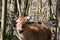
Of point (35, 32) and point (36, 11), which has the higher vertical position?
point (36, 11)

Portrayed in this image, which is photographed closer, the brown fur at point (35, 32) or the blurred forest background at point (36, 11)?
the brown fur at point (35, 32)

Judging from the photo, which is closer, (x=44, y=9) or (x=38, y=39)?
(x=38, y=39)

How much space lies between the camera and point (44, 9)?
12.1 metres

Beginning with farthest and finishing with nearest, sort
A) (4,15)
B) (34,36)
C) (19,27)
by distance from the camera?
1. (34,36)
2. (19,27)
3. (4,15)

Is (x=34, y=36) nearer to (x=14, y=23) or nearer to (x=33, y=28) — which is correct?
(x=33, y=28)

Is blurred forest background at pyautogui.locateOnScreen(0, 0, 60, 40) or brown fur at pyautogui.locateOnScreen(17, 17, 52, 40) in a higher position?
blurred forest background at pyautogui.locateOnScreen(0, 0, 60, 40)

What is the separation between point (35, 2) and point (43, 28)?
881 cm

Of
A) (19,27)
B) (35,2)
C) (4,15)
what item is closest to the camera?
(4,15)

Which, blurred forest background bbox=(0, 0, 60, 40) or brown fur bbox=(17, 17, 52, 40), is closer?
brown fur bbox=(17, 17, 52, 40)

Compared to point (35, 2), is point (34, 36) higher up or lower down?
lower down

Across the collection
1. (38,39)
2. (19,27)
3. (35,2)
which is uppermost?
(35,2)

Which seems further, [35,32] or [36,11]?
[36,11]

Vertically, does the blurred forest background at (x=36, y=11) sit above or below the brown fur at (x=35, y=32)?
above

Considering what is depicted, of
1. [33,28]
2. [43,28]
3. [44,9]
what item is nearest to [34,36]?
[33,28]
